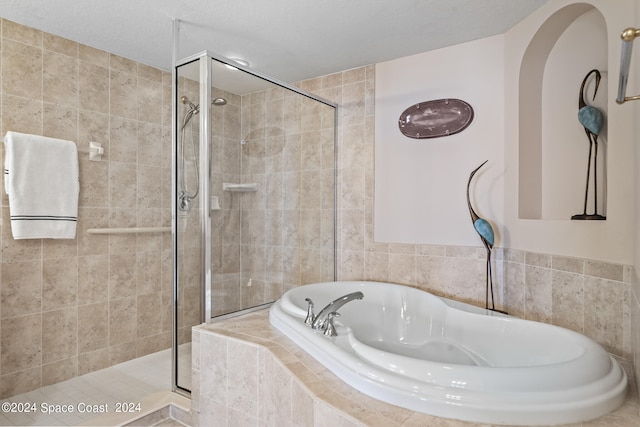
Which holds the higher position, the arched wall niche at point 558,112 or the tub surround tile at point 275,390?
the arched wall niche at point 558,112

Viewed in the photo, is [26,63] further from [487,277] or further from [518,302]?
[518,302]

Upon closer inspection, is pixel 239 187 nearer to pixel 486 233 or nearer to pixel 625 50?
pixel 486 233

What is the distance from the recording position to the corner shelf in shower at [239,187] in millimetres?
2197

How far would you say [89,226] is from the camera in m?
2.56

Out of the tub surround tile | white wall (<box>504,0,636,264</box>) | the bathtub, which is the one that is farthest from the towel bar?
white wall (<box>504,0,636,264</box>)

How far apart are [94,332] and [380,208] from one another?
2229 millimetres

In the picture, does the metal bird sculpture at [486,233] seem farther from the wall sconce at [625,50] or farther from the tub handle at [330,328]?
the wall sconce at [625,50]

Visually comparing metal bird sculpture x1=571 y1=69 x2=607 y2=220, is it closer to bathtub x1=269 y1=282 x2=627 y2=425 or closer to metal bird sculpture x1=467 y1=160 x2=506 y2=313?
metal bird sculpture x1=467 y1=160 x2=506 y2=313

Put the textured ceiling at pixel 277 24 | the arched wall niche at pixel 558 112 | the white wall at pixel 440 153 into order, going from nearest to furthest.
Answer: the arched wall niche at pixel 558 112, the textured ceiling at pixel 277 24, the white wall at pixel 440 153

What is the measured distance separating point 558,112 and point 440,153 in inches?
28.3

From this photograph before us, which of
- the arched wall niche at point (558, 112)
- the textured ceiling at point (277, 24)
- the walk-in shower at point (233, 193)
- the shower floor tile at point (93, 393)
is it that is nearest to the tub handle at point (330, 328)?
the walk-in shower at point (233, 193)

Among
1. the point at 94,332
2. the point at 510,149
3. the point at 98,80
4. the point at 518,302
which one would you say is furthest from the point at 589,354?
the point at 98,80

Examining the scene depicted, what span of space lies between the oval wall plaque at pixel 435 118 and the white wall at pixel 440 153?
1.5 inches

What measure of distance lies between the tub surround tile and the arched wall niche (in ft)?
2.97
